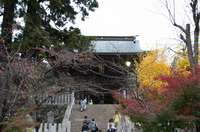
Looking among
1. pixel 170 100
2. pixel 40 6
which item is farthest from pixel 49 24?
pixel 170 100

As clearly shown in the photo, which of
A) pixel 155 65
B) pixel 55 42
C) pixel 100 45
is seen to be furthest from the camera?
pixel 100 45

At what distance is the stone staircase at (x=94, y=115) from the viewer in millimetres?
11727

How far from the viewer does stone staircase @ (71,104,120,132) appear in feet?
38.5

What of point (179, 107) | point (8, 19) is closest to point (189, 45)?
point (179, 107)

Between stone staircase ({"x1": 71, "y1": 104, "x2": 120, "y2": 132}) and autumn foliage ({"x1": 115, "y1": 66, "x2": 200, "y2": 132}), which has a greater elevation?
autumn foliage ({"x1": 115, "y1": 66, "x2": 200, "y2": 132})

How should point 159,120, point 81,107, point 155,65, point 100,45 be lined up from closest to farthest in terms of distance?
point 159,120
point 81,107
point 155,65
point 100,45

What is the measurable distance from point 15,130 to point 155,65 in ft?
42.4

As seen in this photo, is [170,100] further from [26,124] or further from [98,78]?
[98,78]

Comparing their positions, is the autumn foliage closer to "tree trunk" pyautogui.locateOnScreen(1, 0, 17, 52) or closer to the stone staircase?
the stone staircase

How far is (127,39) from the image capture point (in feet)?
81.3

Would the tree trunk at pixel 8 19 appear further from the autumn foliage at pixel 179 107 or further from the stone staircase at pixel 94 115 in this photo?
the autumn foliage at pixel 179 107

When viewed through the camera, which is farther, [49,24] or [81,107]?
[81,107]

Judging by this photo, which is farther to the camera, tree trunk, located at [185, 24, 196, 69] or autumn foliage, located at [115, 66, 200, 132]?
tree trunk, located at [185, 24, 196, 69]

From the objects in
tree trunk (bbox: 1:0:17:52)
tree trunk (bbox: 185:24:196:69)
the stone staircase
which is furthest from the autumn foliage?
tree trunk (bbox: 1:0:17:52)
